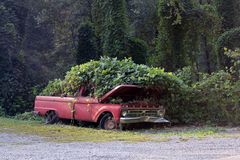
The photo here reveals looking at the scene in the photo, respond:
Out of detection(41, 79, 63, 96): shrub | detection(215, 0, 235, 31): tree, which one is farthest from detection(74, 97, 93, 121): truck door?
detection(215, 0, 235, 31): tree

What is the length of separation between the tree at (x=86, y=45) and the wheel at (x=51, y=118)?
1207 cm

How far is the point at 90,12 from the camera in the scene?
32.4 metres

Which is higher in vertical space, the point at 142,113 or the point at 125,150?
the point at 142,113

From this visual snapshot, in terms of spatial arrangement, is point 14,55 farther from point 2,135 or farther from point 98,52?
point 2,135

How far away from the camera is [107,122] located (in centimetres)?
1501

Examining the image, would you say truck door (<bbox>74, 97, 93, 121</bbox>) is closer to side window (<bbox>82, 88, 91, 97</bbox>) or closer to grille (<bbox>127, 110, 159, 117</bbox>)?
side window (<bbox>82, 88, 91, 97</bbox>)

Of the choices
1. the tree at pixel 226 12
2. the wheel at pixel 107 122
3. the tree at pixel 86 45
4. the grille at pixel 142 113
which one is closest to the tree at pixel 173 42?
the tree at pixel 226 12

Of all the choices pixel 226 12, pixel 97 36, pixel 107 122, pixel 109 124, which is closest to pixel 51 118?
pixel 107 122

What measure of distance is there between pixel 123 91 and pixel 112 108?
1.01m

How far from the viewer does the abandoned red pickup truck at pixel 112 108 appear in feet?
47.1

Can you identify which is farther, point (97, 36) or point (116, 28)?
point (97, 36)

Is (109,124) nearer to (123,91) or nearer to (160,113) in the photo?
(123,91)

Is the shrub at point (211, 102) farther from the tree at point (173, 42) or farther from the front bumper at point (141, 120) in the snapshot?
the tree at point (173, 42)

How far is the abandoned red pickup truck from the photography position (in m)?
14.4
